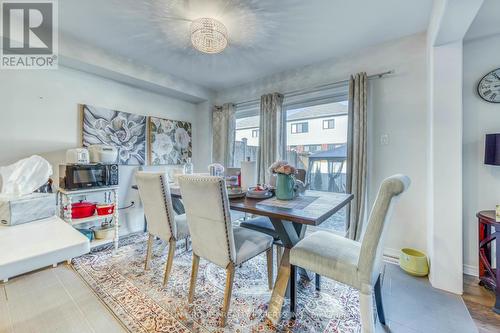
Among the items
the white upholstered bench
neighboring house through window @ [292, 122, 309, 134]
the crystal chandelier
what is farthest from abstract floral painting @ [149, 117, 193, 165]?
the white upholstered bench

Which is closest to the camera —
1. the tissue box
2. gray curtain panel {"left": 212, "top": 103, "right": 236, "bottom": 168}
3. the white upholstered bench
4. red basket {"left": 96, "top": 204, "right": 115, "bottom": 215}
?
the white upholstered bench

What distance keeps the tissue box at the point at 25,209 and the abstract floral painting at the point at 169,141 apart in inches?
90.5

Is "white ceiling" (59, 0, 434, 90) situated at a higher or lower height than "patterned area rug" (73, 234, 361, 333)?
higher

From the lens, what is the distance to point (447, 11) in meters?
1.49

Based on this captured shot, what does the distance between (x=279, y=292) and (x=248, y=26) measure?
93.5 inches

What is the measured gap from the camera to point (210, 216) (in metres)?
1.48

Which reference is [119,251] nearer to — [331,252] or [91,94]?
[91,94]

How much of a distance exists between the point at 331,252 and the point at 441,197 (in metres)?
1.26

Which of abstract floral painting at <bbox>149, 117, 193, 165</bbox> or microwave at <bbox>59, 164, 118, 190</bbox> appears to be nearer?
microwave at <bbox>59, 164, 118, 190</bbox>

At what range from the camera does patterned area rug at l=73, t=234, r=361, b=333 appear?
1.47 m

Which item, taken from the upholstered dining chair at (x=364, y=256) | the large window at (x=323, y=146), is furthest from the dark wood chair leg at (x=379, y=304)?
the large window at (x=323, y=146)

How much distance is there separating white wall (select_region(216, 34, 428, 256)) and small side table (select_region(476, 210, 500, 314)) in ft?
1.44

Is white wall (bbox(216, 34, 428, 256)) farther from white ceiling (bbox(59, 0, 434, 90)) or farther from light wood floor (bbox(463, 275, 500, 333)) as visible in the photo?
light wood floor (bbox(463, 275, 500, 333))

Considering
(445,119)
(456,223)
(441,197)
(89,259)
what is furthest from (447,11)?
(89,259)
